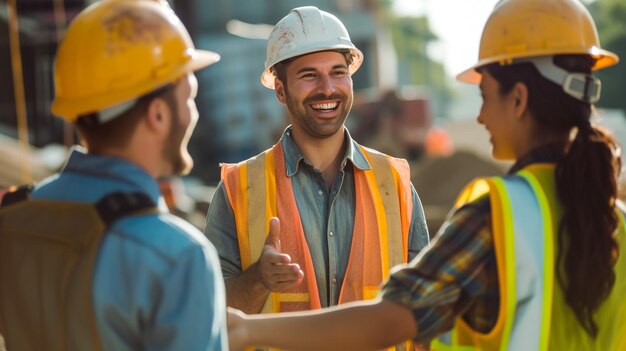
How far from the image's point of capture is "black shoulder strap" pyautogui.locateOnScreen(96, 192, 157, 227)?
7.90 ft

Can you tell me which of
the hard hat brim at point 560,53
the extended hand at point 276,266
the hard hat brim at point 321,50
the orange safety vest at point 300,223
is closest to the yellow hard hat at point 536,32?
the hard hat brim at point 560,53

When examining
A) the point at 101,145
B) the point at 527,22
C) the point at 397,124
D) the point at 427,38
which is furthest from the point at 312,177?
the point at 427,38

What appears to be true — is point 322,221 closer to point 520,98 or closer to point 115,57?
point 520,98

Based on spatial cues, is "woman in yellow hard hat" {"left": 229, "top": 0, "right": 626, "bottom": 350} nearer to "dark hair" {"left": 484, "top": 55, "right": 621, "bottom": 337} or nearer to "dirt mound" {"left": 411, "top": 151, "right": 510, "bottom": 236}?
"dark hair" {"left": 484, "top": 55, "right": 621, "bottom": 337}

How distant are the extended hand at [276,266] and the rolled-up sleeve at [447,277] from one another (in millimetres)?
633

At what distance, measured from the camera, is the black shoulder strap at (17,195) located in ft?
8.57

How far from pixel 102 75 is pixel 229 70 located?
1046 inches

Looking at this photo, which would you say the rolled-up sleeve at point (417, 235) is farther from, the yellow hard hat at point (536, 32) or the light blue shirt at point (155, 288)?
the light blue shirt at point (155, 288)

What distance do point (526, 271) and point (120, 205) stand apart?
3.26 feet

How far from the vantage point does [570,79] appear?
9.20 feet

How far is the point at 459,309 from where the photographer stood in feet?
8.80

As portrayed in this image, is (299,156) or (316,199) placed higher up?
(299,156)

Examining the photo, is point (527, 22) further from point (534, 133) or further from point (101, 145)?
point (101, 145)

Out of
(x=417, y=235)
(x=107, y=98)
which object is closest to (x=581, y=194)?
(x=107, y=98)
